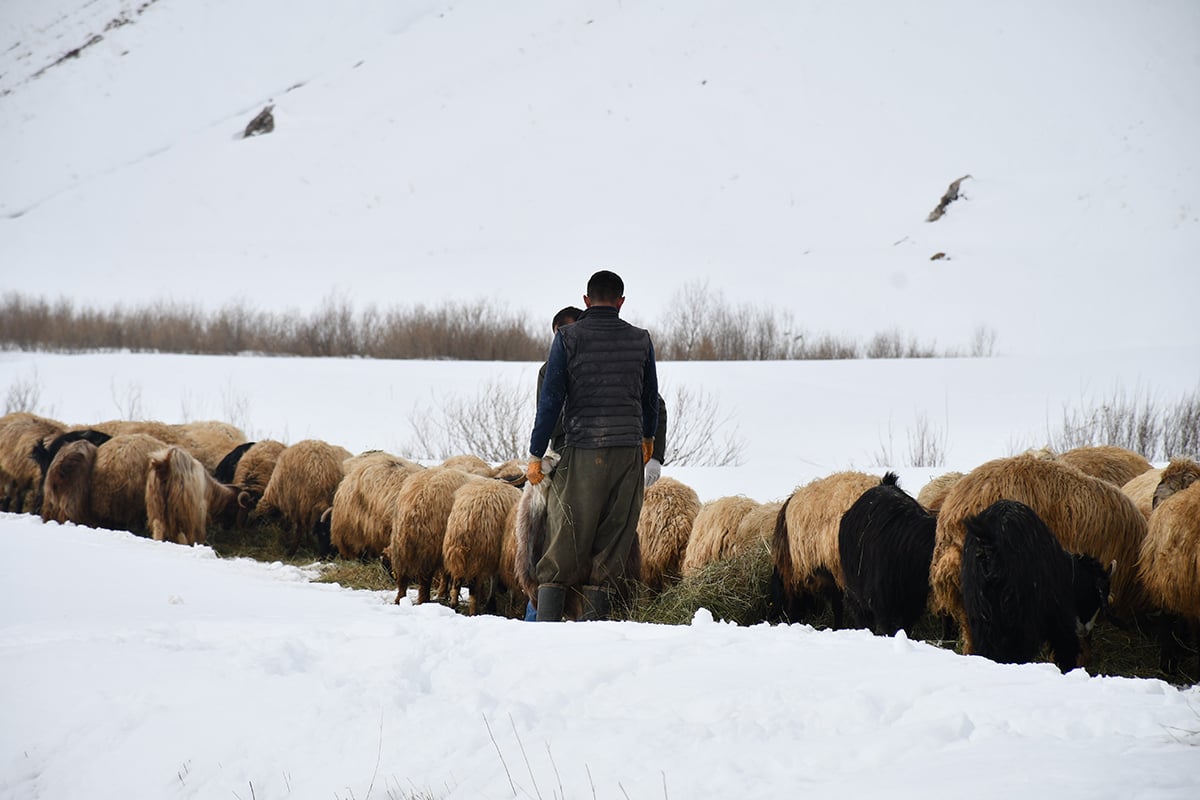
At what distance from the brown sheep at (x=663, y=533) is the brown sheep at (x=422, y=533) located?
1.63 m

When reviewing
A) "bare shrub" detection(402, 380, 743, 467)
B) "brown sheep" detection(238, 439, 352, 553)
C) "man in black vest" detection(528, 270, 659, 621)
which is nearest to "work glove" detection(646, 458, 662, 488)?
"man in black vest" detection(528, 270, 659, 621)

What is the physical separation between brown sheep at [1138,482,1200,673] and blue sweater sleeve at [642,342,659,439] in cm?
312

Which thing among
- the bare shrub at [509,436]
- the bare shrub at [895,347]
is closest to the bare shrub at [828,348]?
the bare shrub at [895,347]

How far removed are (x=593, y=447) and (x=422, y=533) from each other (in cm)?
372

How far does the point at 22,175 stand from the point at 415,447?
55.9 meters

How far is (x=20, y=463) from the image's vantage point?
1499 cm

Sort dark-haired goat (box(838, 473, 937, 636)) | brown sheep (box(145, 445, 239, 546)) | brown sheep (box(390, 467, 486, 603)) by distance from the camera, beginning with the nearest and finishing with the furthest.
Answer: dark-haired goat (box(838, 473, 937, 636)) → brown sheep (box(390, 467, 486, 603)) → brown sheep (box(145, 445, 239, 546))

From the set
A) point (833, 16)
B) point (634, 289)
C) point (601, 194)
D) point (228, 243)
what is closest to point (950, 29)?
point (833, 16)

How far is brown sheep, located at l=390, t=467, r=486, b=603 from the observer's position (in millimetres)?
9336

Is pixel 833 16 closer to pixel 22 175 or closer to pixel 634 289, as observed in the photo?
pixel 634 289

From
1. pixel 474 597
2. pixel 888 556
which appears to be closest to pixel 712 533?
pixel 888 556

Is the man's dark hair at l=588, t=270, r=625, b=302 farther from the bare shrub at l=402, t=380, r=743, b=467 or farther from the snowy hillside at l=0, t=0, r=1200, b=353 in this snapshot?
the snowy hillside at l=0, t=0, r=1200, b=353

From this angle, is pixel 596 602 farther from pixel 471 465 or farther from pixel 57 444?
pixel 57 444

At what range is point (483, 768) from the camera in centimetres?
375
